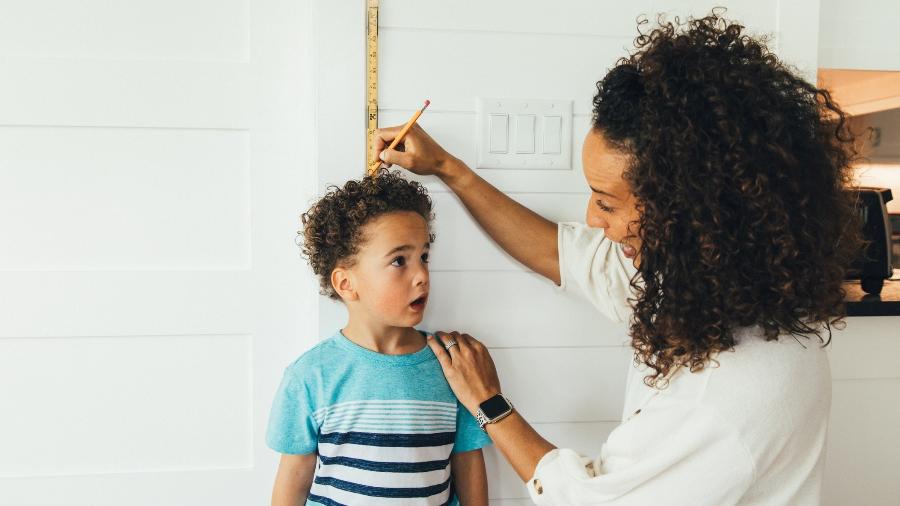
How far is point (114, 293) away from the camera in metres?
1.43

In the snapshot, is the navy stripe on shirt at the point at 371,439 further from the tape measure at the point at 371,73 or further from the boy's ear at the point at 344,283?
the tape measure at the point at 371,73

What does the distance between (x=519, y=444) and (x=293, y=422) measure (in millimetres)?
405

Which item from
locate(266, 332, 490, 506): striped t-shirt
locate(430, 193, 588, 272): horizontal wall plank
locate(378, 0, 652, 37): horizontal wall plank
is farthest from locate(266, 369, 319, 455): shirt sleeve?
locate(378, 0, 652, 37): horizontal wall plank

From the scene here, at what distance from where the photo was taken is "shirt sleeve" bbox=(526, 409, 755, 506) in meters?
0.95

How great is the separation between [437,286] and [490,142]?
0.31m

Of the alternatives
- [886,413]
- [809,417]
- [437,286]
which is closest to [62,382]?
[437,286]

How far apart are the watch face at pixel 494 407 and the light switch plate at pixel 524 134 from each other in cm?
47

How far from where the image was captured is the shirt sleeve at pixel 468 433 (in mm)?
1317

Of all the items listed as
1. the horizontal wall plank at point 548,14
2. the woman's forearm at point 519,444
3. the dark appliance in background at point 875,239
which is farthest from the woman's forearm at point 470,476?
the dark appliance in background at point 875,239

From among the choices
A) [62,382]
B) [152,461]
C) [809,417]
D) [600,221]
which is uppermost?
[600,221]

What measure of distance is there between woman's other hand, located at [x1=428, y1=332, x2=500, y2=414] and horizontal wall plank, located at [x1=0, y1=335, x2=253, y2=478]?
0.47m

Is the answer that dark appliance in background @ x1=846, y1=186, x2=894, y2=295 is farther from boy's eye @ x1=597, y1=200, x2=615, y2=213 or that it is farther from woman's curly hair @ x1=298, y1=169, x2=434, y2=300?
woman's curly hair @ x1=298, y1=169, x2=434, y2=300

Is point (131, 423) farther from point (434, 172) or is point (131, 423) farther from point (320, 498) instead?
point (434, 172)

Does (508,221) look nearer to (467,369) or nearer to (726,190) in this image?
(467,369)
